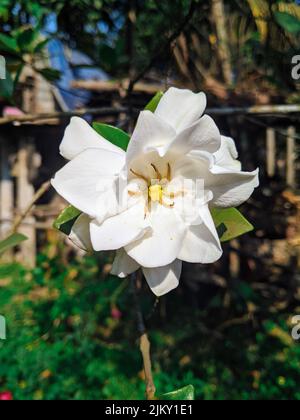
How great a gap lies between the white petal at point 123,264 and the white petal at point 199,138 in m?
0.18

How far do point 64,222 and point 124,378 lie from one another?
1.91 meters

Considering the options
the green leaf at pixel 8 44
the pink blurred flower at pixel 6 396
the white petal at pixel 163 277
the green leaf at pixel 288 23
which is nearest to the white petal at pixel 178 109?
the white petal at pixel 163 277

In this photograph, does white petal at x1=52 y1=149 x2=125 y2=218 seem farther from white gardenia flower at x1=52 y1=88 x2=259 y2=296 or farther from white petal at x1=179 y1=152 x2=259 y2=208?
white petal at x1=179 y1=152 x2=259 y2=208

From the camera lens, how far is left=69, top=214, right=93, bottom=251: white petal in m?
0.55

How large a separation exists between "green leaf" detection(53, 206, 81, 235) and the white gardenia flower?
2 cm

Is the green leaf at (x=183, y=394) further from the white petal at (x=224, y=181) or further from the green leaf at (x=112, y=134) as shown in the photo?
the green leaf at (x=112, y=134)

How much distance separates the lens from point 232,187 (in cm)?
55

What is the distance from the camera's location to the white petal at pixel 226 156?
60 centimetres

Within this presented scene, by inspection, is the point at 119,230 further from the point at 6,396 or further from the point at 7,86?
the point at 6,396

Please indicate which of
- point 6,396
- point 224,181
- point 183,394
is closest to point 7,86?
point 224,181

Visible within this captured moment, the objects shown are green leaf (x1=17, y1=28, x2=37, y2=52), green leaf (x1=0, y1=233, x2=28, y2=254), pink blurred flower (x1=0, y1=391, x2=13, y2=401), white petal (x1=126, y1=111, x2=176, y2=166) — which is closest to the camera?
white petal (x1=126, y1=111, x2=176, y2=166)

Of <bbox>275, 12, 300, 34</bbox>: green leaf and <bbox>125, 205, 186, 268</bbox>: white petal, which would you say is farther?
<bbox>275, 12, 300, 34</bbox>: green leaf

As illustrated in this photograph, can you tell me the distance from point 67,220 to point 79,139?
128mm

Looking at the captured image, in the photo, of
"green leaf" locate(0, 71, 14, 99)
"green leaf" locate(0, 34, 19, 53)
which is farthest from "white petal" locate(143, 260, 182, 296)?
"green leaf" locate(0, 34, 19, 53)
